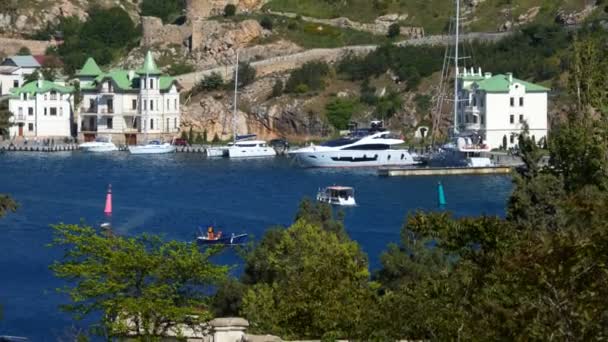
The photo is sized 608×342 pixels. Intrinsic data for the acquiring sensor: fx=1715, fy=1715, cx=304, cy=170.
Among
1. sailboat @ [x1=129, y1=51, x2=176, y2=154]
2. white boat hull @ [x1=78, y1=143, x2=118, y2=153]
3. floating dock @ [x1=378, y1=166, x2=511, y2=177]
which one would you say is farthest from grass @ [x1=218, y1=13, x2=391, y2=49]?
floating dock @ [x1=378, y1=166, x2=511, y2=177]

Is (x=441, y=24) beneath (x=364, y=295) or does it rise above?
above

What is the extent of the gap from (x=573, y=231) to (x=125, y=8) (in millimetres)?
88994

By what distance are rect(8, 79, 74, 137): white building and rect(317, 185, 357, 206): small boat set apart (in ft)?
106

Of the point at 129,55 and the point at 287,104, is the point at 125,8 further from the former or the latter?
the point at 287,104

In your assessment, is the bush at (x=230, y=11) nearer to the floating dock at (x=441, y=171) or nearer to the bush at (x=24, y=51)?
the bush at (x=24, y=51)

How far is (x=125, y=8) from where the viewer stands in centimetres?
10412

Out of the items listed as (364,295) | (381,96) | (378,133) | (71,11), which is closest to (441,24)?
(381,96)

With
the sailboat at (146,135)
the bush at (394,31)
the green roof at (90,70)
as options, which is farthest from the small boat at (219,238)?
the bush at (394,31)

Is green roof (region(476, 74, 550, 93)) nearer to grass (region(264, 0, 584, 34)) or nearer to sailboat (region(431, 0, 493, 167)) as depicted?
sailboat (region(431, 0, 493, 167))

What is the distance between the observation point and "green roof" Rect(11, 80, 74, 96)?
91625mm

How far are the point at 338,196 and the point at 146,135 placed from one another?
30.1 m

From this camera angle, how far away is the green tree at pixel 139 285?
21156 mm

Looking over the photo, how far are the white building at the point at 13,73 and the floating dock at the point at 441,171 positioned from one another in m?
27.7

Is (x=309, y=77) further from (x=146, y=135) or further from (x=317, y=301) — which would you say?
(x=317, y=301)
